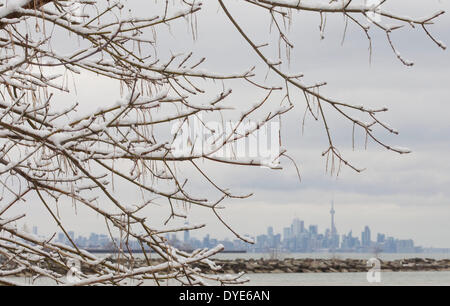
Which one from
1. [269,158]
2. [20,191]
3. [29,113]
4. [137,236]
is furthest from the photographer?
[20,191]

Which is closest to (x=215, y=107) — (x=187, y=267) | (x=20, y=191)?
(x=187, y=267)

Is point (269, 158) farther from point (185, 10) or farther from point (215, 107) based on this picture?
point (185, 10)

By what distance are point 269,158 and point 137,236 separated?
120cm

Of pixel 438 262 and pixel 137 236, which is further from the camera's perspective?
pixel 438 262
